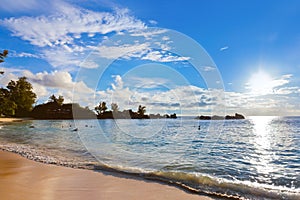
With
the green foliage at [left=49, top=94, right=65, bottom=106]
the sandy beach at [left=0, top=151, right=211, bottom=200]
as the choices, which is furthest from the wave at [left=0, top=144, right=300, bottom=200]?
the green foliage at [left=49, top=94, right=65, bottom=106]

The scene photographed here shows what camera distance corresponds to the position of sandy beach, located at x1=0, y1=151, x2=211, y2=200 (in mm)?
6266

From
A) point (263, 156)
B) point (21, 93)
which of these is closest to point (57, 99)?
point (21, 93)

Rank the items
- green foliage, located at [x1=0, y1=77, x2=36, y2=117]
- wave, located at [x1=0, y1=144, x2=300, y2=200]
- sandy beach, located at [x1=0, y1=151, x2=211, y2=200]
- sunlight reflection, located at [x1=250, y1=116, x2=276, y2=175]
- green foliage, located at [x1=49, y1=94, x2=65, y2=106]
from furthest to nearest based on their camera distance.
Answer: green foliage, located at [x1=49, y1=94, x2=65, y2=106]
green foliage, located at [x1=0, y1=77, x2=36, y2=117]
sunlight reflection, located at [x1=250, y1=116, x2=276, y2=175]
wave, located at [x1=0, y1=144, x2=300, y2=200]
sandy beach, located at [x1=0, y1=151, x2=211, y2=200]

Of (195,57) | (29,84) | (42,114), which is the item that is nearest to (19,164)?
(195,57)

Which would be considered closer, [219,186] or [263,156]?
[219,186]

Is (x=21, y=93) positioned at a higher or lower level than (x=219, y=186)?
higher

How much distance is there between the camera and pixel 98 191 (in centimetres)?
669

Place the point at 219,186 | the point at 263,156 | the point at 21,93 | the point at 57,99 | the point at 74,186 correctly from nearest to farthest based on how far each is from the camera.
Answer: the point at 74,186, the point at 219,186, the point at 263,156, the point at 21,93, the point at 57,99

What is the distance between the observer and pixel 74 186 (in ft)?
23.3

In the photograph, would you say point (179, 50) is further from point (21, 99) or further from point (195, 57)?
point (21, 99)

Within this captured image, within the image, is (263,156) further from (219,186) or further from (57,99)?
(57,99)

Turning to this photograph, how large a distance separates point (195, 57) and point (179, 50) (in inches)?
29.5

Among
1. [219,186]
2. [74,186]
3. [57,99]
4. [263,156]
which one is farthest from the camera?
[57,99]

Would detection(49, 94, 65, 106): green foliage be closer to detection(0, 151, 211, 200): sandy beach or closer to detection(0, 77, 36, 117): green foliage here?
detection(0, 77, 36, 117): green foliage
